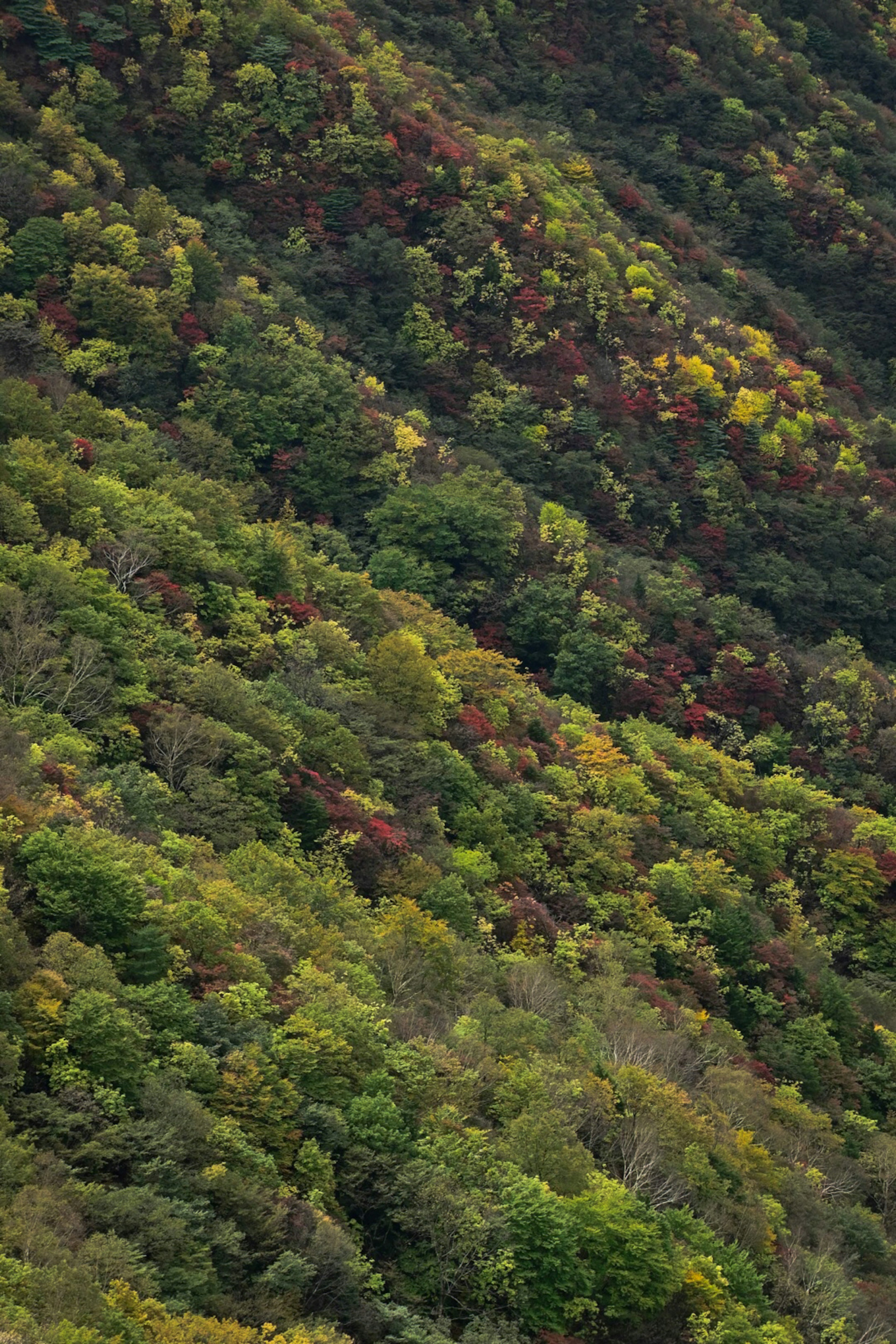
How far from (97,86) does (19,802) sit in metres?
61.8

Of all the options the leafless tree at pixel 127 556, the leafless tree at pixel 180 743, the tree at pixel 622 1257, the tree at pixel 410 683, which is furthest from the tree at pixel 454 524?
the tree at pixel 622 1257

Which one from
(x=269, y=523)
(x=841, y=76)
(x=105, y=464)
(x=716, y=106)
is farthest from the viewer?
(x=841, y=76)

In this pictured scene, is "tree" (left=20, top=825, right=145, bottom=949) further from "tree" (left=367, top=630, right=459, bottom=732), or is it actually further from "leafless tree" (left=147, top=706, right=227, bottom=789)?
"tree" (left=367, top=630, right=459, bottom=732)

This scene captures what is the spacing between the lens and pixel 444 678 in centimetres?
7156

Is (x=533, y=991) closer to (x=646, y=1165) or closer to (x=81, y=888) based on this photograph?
(x=646, y=1165)

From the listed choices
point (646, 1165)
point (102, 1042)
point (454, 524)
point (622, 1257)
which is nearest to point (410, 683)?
point (454, 524)

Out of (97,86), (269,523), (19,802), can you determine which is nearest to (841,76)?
(97,86)

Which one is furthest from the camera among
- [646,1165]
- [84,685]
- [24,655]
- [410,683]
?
[410,683]

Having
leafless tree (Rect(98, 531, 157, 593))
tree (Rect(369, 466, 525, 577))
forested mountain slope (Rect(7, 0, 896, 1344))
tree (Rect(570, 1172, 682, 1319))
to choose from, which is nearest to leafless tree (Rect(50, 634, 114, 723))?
forested mountain slope (Rect(7, 0, 896, 1344))

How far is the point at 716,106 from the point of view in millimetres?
131750

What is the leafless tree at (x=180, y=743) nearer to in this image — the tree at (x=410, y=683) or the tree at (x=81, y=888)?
the tree at (x=81, y=888)

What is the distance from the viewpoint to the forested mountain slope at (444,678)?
130 ft

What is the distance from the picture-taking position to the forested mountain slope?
39531 millimetres

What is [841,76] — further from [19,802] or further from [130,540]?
[19,802]
